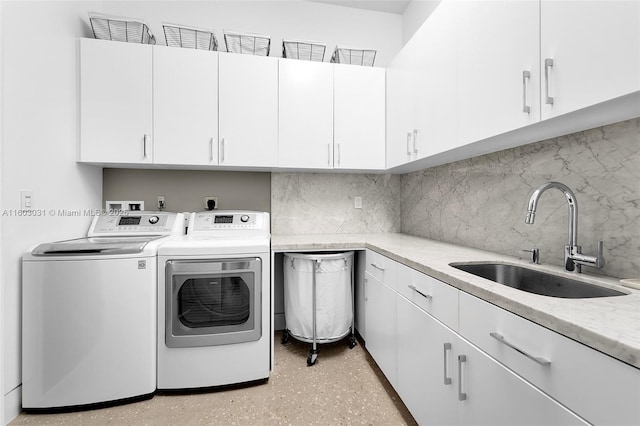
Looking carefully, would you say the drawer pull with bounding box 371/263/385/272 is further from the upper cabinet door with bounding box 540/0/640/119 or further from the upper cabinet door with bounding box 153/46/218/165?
the upper cabinet door with bounding box 153/46/218/165

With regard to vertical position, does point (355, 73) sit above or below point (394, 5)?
below

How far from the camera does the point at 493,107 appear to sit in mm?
1269

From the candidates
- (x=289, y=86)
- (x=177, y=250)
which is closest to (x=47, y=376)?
(x=177, y=250)

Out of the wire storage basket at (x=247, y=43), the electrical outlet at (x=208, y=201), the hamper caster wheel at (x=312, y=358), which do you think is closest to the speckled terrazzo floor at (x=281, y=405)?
the hamper caster wheel at (x=312, y=358)

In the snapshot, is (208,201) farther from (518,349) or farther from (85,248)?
(518,349)

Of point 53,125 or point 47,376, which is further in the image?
point 53,125

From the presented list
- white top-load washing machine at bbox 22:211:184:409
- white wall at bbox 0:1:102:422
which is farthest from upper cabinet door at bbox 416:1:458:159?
white wall at bbox 0:1:102:422

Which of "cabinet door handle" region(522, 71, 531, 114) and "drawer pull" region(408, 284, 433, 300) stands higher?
"cabinet door handle" region(522, 71, 531, 114)

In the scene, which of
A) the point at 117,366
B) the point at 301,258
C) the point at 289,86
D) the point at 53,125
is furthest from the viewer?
the point at 289,86

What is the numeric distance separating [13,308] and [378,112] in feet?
8.65

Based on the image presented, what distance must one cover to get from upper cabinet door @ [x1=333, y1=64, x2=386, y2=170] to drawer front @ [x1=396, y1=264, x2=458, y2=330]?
1.11 m

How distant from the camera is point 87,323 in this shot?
1.59m

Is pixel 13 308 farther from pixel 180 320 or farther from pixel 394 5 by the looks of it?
pixel 394 5

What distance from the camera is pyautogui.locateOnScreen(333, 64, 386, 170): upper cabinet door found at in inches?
92.8
